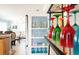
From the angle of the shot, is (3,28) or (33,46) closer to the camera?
(3,28)

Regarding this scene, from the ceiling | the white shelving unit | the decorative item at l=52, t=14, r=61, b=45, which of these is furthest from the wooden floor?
the decorative item at l=52, t=14, r=61, b=45

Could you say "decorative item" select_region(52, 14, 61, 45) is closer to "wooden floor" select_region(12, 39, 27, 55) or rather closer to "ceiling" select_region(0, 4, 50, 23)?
"ceiling" select_region(0, 4, 50, 23)

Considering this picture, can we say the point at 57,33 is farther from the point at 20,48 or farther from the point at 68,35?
the point at 20,48

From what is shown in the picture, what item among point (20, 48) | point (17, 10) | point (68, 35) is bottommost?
point (20, 48)

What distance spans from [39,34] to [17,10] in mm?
414

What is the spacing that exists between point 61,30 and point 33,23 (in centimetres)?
38

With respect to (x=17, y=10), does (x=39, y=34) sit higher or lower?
lower

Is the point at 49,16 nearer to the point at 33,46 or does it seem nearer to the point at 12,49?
the point at 33,46

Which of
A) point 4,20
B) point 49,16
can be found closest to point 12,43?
point 4,20

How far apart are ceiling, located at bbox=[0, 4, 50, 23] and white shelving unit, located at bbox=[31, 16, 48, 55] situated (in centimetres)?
10

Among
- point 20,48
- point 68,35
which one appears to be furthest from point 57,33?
point 20,48

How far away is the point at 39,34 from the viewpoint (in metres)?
1.59

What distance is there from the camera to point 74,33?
1528mm
